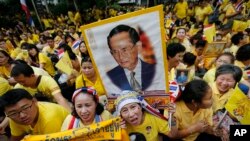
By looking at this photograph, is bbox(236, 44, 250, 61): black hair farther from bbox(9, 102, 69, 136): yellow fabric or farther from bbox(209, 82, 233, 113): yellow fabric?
bbox(9, 102, 69, 136): yellow fabric

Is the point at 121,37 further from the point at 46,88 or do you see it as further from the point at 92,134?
the point at 46,88

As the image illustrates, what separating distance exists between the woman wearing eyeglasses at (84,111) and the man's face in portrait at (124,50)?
415 mm

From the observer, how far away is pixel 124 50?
9.93 feet

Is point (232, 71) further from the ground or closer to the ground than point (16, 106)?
closer to the ground

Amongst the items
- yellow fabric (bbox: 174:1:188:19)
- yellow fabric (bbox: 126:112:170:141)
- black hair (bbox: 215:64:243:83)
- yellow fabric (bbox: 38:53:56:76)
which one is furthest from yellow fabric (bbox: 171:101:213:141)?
yellow fabric (bbox: 174:1:188:19)

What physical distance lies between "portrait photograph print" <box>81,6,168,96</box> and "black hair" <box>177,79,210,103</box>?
216 millimetres

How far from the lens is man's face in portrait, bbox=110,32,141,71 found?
2.97m

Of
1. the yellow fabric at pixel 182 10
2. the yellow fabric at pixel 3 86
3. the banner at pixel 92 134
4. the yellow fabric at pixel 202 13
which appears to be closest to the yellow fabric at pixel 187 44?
the yellow fabric at pixel 3 86

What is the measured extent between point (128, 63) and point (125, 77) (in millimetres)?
161

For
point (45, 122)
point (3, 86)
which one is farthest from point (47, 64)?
point (45, 122)

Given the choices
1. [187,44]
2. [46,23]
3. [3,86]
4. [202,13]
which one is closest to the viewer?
[3,86]

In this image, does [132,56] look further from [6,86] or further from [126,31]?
[6,86]

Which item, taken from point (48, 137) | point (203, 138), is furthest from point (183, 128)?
point (48, 137)

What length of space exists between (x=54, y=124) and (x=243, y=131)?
1728 millimetres
